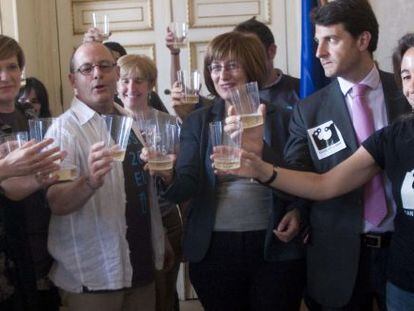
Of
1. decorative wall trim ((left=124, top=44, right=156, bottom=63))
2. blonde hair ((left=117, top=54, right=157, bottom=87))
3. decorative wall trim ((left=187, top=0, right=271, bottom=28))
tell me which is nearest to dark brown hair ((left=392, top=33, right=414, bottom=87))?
blonde hair ((left=117, top=54, right=157, bottom=87))

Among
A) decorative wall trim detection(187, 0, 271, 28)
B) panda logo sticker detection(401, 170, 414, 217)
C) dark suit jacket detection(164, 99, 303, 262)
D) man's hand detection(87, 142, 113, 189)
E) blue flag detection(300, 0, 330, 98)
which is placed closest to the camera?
panda logo sticker detection(401, 170, 414, 217)

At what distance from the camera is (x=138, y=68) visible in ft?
8.90

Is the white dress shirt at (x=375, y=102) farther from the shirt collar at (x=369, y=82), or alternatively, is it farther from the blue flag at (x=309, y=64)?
the blue flag at (x=309, y=64)

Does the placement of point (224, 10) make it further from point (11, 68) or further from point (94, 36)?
point (11, 68)

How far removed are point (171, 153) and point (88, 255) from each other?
1.40ft

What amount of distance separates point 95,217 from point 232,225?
1.50 ft

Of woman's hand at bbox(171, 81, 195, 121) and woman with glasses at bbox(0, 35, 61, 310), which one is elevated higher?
woman's hand at bbox(171, 81, 195, 121)

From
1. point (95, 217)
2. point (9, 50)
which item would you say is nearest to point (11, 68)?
point (9, 50)

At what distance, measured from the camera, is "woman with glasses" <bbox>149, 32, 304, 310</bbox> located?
196 cm

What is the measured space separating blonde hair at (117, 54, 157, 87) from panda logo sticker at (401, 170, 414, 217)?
1.45 m

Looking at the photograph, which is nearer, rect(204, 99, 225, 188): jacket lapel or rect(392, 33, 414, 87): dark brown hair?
rect(392, 33, 414, 87): dark brown hair

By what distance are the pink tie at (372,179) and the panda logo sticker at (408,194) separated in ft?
0.77

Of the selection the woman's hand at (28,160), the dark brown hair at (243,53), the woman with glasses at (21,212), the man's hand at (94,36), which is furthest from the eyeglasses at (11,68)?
the dark brown hair at (243,53)

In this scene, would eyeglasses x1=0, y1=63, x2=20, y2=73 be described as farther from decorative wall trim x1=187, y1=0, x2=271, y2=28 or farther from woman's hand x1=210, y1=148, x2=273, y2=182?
decorative wall trim x1=187, y1=0, x2=271, y2=28
